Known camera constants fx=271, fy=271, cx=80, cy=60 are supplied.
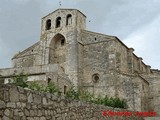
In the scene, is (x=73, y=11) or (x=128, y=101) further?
(x=73, y=11)

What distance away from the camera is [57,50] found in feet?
120

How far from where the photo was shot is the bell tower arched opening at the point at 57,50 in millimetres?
35625

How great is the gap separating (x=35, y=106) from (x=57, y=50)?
29590 millimetres

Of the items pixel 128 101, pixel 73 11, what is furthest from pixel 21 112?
pixel 73 11

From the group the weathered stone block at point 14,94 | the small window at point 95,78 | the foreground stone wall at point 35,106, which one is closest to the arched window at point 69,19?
the small window at point 95,78

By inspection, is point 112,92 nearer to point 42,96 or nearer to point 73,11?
point 73,11

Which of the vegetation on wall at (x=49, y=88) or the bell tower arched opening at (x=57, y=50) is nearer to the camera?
the vegetation on wall at (x=49, y=88)

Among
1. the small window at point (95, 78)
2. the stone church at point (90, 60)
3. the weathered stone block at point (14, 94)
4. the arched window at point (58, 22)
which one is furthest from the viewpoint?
the arched window at point (58, 22)

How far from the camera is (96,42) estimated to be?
34156mm

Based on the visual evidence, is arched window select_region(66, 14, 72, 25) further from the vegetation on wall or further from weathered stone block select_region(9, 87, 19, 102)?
weathered stone block select_region(9, 87, 19, 102)

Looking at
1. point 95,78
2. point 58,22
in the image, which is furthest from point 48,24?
point 95,78

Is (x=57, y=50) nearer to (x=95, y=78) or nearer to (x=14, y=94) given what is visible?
(x=95, y=78)

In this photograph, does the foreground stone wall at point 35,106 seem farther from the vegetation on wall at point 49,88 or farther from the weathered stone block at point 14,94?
the vegetation on wall at point 49,88

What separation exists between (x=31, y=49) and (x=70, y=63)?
317 inches
